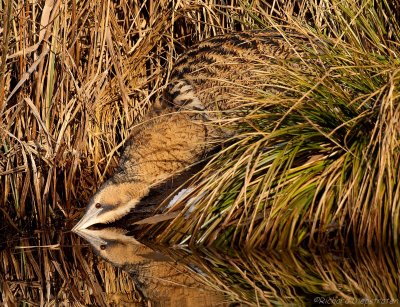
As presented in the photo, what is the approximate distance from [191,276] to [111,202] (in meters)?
1.70

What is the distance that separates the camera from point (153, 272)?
15.5 ft

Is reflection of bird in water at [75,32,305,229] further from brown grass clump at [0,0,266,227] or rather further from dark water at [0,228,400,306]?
dark water at [0,228,400,306]

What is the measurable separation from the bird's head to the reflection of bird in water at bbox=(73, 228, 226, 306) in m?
0.09

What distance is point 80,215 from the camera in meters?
6.21

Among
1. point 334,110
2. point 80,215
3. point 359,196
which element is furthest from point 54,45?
point 359,196

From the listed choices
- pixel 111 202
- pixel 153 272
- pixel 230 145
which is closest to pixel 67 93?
pixel 111 202

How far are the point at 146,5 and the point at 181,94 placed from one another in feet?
2.83

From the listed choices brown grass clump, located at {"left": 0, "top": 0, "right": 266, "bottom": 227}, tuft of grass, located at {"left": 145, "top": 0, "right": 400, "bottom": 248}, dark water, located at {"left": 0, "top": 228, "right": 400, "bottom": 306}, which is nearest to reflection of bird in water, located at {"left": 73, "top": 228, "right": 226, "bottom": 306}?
dark water, located at {"left": 0, "top": 228, "right": 400, "bottom": 306}

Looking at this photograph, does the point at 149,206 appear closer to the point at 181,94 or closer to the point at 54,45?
the point at 181,94

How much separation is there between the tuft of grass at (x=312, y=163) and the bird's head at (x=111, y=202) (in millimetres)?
673

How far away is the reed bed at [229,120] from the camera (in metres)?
4.86

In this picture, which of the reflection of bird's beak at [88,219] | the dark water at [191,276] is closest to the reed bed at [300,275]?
the dark water at [191,276]

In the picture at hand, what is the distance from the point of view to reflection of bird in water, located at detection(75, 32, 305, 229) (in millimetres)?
6008

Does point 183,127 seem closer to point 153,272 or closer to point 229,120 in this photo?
point 229,120
